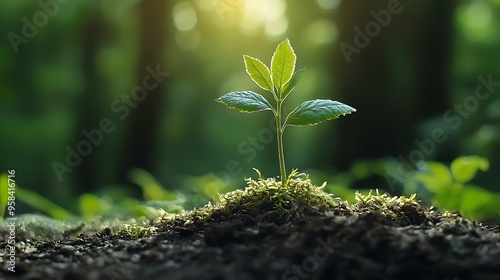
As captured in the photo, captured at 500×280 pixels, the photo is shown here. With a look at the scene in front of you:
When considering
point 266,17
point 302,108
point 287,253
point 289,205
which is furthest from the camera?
point 266,17

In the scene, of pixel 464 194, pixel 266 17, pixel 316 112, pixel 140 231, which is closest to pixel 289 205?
pixel 316 112

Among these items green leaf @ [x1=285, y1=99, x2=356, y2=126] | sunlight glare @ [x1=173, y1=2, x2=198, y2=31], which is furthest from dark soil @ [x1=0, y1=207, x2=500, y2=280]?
sunlight glare @ [x1=173, y1=2, x2=198, y2=31]

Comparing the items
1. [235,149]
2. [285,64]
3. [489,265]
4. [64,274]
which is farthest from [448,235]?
[235,149]

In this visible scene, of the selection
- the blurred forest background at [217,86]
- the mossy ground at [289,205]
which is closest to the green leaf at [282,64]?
the mossy ground at [289,205]

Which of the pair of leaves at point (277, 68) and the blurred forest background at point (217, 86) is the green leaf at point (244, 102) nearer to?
the pair of leaves at point (277, 68)

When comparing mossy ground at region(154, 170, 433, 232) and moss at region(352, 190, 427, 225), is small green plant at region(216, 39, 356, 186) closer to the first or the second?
mossy ground at region(154, 170, 433, 232)

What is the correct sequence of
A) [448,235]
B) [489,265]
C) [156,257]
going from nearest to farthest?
[489,265]
[156,257]
[448,235]

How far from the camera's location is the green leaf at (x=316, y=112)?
8.45 feet

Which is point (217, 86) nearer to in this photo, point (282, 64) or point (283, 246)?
point (282, 64)

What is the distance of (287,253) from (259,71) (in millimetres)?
1192

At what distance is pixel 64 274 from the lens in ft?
6.30

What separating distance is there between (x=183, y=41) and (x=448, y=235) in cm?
1619

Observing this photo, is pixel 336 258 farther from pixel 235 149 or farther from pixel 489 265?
pixel 235 149

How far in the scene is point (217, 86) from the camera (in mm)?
20188
